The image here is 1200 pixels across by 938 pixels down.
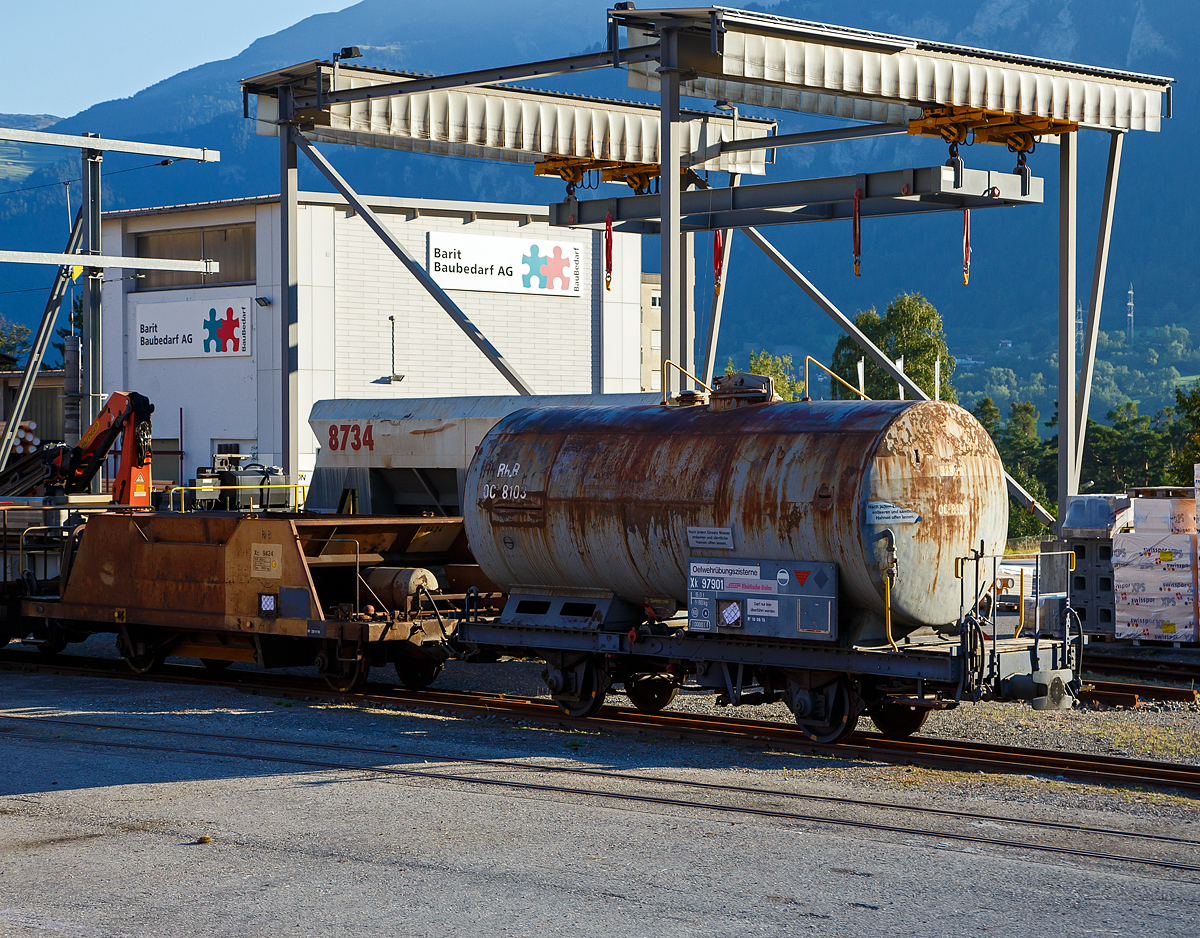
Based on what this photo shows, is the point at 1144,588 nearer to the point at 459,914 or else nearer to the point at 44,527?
the point at 459,914

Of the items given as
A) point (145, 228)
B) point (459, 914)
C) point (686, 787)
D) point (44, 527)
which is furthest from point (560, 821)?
point (145, 228)

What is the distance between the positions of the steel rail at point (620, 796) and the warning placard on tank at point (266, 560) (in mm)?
3258

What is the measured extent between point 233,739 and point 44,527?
7946mm

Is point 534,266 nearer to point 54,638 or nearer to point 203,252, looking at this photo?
point 203,252

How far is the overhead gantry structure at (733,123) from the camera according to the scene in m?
18.3

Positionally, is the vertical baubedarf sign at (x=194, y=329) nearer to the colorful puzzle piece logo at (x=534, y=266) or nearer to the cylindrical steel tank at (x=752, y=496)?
the colorful puzzle piece logo at (x=534, y=266)

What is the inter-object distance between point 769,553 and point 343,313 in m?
33.6

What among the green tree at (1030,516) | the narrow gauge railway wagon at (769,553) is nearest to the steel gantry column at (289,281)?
the narrow gauge railway wagon at (769,553)

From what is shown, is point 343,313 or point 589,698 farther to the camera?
point 343,313

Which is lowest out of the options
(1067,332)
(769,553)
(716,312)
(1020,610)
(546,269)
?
(1020,610)

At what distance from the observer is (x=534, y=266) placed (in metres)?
47.5

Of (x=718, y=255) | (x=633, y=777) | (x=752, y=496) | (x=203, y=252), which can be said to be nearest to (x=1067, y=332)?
(x=718, y=255)

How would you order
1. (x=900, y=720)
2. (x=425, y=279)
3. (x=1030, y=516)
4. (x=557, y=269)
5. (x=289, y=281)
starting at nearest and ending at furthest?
(x=900, y=720) < (x=425, y=279) < (x=289, y=281) < (x=557, y=269) < (x=1030, y=516)

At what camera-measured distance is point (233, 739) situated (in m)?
13.7
